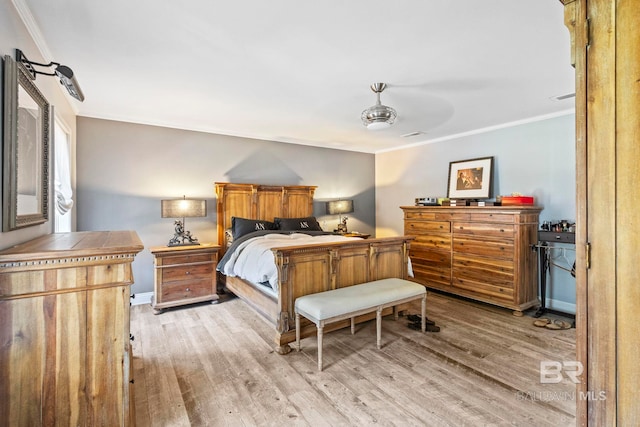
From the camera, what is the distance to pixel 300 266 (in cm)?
287

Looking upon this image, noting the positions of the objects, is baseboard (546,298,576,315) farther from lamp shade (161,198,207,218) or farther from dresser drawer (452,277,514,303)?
lamp shade (161,198,207,218)

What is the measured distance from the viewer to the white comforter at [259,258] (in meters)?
2.95

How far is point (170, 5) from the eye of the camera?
1759mm

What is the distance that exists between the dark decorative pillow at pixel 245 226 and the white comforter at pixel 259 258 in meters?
0.43

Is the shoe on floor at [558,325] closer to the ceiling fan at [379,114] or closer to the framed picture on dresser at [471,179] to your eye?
the framed picture on dresser at [471,179]

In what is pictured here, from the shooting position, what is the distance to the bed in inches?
109

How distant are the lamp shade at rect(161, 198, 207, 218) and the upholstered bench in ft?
6.96

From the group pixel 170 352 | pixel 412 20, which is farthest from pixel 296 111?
pixel 170 352

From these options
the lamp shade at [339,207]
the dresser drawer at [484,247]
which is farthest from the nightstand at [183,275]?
the dresser drawer at [484,247]

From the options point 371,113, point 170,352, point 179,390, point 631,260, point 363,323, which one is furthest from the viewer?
point 363,323

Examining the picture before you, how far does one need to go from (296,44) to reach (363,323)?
9.04ft

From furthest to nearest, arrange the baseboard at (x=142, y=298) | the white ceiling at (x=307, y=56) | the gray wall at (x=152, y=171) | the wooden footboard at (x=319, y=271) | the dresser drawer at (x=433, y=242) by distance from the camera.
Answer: the dresser drawer at (x=433, y=242), the baseboard at (x=142, y=298), the gray wall at (x=152, y=171), the wooden footboard at (x=319, y=271), the white ceiling at (x=307, y=56)

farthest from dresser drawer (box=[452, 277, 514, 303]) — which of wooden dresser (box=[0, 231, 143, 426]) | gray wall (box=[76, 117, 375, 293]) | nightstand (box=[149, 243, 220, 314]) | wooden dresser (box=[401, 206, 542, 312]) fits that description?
wooden dresser (box=[0, 231, 143, 426])

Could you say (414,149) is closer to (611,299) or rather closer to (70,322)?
(611,299)
